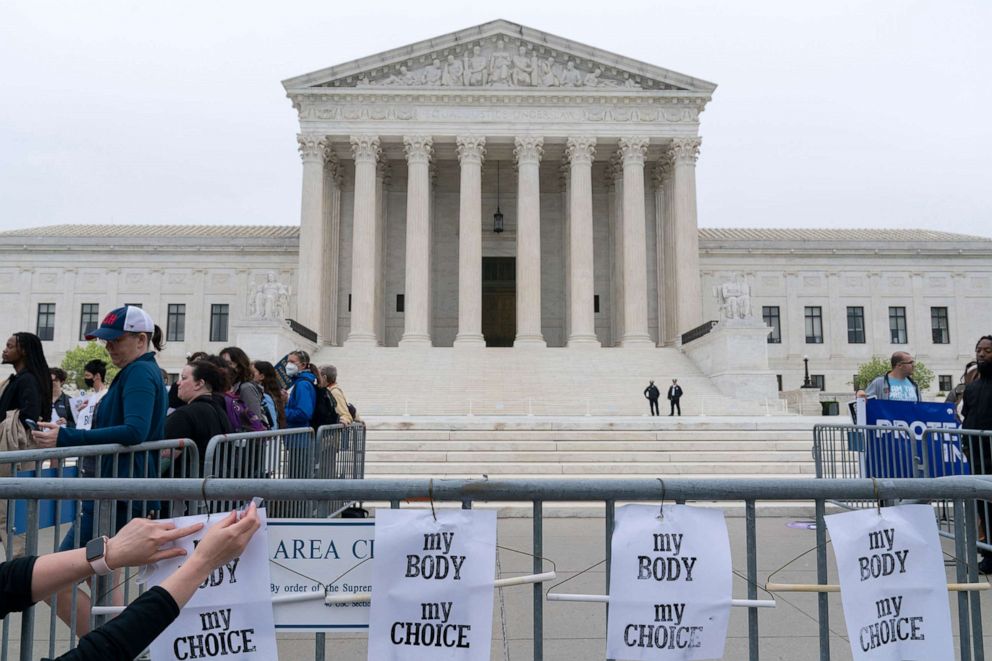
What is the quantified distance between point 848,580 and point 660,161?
39.6 meters

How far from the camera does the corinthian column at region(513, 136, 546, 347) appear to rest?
120ft

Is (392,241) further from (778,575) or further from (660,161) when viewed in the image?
(778,575)

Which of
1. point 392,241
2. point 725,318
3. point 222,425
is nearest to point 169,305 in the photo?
point 392,241

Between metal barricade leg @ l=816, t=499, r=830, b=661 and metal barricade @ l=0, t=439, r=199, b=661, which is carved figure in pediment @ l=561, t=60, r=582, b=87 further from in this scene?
metal barricade leg @ l=816, t=499, r=830, b=661

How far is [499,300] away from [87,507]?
40.1m

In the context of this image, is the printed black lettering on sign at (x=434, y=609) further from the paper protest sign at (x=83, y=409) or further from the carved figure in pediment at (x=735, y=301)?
the carved figure in pediment at (x=735, y=301)

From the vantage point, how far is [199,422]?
19.4 ft

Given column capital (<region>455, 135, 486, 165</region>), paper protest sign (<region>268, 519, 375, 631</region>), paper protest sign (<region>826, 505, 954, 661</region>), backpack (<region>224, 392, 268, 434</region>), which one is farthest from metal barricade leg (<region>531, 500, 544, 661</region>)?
column capital (<region>455, 135, 486, 165</region>)

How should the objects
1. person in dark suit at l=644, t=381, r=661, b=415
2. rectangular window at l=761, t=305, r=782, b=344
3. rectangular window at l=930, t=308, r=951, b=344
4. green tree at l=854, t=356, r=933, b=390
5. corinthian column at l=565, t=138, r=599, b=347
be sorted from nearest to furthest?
person in dark suit at l=644, t=381, r=661, b=415, corinthian column at l=565, t=138, r=599, b=347, green tree at l=854, t=356, r=933, b=390, rectangular window at l=761, t=305, r=782, b=344, rectangular window at l=930, t=308, r=951, b=344

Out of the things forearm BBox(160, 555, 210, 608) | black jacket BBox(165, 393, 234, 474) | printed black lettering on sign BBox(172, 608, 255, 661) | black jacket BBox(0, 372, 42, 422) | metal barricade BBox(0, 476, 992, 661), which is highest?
black jacket BBox(0, 372, 42, 422)

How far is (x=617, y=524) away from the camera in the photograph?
9.37 feet

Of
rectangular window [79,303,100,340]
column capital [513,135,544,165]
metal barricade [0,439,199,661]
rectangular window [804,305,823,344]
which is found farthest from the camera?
rectangular window [804,305,823,344]

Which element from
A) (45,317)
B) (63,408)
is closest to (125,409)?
(63,408)

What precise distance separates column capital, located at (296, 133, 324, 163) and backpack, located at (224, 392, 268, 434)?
3152 centimetres
